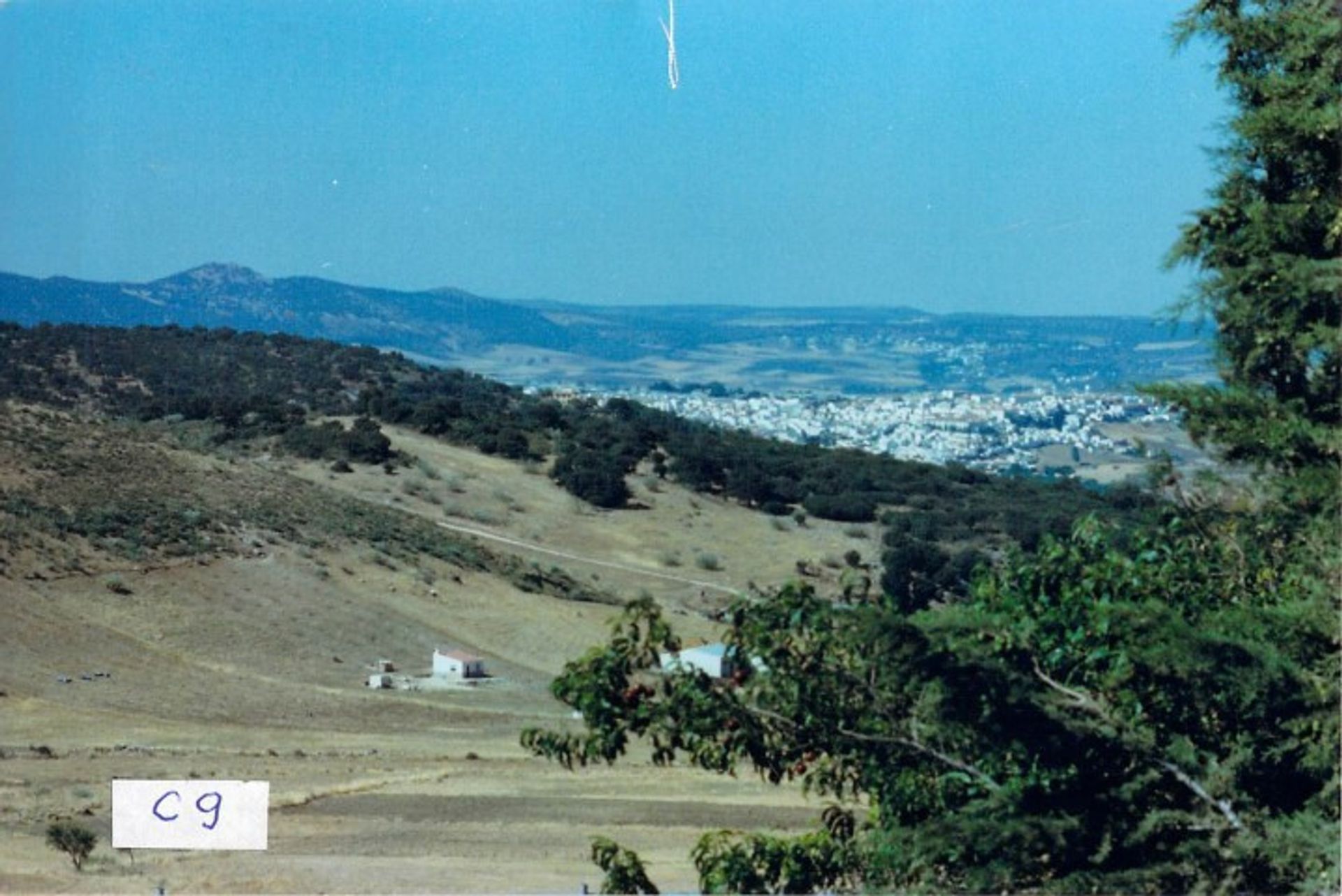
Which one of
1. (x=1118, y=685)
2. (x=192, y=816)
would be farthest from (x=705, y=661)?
(x=192, y=816)

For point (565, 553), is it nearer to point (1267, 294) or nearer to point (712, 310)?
point (712, 310)

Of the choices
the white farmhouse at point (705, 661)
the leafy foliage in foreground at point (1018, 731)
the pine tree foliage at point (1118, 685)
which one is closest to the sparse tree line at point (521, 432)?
the white farmhouse at point (705, 661)

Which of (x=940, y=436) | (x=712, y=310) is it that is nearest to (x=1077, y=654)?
→ (x=940, y=436)

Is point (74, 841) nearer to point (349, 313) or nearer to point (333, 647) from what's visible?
point (333, 647)

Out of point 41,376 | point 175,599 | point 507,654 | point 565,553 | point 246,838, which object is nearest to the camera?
point 246,838

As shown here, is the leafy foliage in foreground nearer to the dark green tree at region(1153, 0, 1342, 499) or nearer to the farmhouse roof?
the dark green tree at region(1153, 0, 1342, 499)

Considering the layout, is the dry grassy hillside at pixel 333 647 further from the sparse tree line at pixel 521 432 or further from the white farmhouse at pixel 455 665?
the sparse tree line at pixel 521 432
